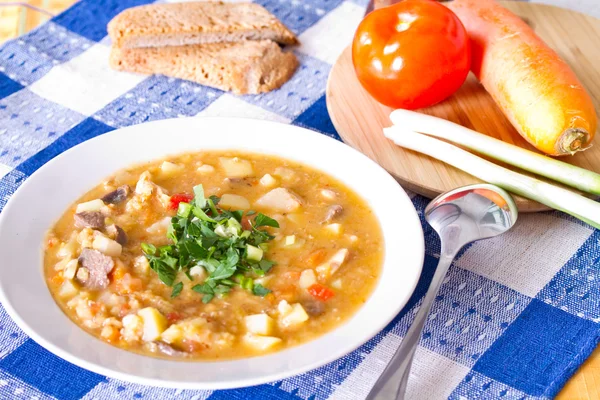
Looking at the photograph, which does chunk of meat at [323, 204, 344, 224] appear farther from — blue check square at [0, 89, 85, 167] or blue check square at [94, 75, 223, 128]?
blue check square at [0, 89, 85, 167]

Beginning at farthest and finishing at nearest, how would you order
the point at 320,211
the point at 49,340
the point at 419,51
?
the point at 419,51, the point at 320,211, the point at 49,340

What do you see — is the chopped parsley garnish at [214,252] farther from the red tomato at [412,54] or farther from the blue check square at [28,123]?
the blue check square at [28,123]

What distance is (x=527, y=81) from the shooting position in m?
3.94

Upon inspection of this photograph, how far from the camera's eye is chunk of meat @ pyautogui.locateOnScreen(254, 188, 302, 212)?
11.1ft

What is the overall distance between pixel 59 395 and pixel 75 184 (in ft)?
3.55

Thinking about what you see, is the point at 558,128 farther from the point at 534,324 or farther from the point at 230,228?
the point at 230,228

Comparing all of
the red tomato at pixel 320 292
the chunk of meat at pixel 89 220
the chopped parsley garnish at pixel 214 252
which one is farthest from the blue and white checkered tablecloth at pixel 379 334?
the chunk of meat at pixel 89 220

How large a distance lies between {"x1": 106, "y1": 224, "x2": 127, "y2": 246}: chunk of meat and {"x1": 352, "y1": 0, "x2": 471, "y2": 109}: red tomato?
176 cm

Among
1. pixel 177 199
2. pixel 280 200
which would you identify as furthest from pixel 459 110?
pixel 177 199

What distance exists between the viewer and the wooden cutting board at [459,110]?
378cm

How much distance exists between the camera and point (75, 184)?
11.4ft

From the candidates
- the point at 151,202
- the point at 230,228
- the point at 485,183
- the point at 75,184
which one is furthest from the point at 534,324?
the point at 75,184

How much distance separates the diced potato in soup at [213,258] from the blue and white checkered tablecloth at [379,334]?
0.27 metres

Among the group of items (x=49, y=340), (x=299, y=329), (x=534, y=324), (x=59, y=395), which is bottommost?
(x=534, y=324)
